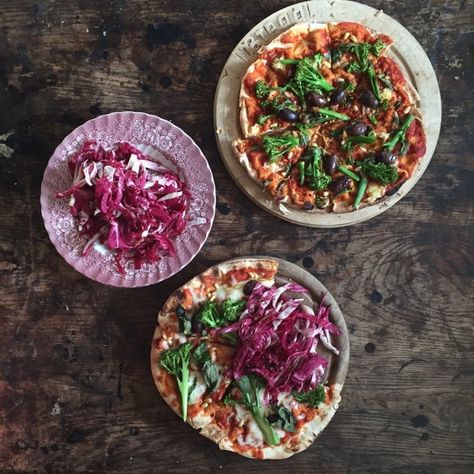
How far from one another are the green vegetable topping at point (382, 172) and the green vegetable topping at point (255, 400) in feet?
5.81

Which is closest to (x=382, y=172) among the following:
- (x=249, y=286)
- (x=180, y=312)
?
(x=249, y=286)

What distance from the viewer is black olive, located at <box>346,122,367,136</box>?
480 cm

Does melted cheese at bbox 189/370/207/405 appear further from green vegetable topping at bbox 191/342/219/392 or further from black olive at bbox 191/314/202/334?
black olive at bbox 191/314/202/334

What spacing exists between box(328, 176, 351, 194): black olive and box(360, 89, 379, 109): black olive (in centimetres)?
59

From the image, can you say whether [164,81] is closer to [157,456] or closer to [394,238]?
[394,238]

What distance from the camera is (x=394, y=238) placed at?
5215mm

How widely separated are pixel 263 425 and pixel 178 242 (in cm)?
154

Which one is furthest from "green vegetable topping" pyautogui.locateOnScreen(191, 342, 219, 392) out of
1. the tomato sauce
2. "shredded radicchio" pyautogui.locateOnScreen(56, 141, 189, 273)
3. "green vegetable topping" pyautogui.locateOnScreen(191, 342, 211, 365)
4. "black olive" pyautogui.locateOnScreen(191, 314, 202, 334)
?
the tomato sauce

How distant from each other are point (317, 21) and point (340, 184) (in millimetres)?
1334

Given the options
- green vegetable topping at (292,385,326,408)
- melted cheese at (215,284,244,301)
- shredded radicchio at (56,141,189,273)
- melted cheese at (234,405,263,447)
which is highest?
shredded radicchio at (56,141,189,273)

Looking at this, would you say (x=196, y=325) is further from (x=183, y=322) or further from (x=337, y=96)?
(x=337, y=96)

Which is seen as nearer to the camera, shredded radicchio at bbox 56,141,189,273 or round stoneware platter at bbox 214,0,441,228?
shredded radicchio at bbox 56,141,189,273

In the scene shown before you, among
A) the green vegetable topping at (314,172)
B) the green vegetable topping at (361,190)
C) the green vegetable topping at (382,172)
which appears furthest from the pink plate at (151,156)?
the green vegetable topping at (382,172)

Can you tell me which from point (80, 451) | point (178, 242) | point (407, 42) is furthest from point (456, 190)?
point (80, 451)
